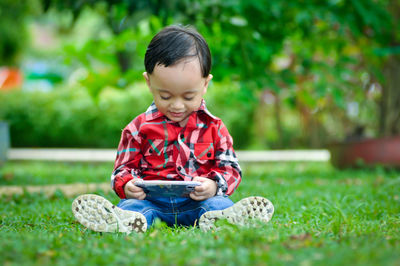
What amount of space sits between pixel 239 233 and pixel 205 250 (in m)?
0.21

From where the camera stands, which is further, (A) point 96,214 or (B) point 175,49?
(B) point 175,49

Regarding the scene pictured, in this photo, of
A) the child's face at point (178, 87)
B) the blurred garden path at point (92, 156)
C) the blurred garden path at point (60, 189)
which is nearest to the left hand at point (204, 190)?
the child's face at point (178, 87)

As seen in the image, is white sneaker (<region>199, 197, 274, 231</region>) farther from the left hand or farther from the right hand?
the right hand

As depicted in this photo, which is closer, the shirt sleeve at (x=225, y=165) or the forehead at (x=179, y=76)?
the forehead at (x=179, y=76)

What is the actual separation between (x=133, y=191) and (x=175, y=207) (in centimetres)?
23

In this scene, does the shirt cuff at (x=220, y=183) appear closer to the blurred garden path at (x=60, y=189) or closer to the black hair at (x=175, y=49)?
the black hair at (x=175, y=49)

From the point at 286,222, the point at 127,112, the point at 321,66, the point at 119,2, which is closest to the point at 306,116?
the point at 127,112

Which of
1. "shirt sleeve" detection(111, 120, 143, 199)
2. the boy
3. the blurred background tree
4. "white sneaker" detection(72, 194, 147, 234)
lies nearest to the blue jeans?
the boy

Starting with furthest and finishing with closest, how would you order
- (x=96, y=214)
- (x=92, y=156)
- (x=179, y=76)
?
(x=92, y=156) → (x=179, y=76) → (x=96, y=214)

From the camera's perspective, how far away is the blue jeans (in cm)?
219

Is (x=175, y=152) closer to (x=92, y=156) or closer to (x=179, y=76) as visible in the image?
(x=179, y=76)

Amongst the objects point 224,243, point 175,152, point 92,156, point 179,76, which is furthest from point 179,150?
point 92,156

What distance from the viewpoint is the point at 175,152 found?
7.54 feet

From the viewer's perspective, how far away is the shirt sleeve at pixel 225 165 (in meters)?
2.30
